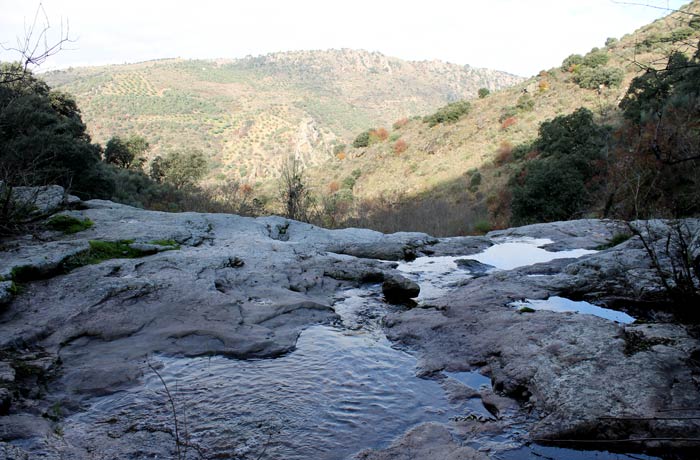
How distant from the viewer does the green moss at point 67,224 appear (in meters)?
7.61

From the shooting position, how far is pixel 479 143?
35.9m

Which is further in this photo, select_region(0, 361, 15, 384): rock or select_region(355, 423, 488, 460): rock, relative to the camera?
select_region(0, 361, 15, 384): rock

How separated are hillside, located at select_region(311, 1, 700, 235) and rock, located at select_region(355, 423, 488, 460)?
60.1ft

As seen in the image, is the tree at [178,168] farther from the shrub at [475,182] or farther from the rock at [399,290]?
the rock at [399,290]

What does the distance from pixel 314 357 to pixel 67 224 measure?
5.41 m

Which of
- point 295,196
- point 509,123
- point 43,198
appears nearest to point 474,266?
point 295,196

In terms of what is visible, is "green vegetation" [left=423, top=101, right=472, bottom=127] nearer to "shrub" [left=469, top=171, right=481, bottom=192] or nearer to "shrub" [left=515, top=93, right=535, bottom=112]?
"shrub" [left=515, top=93, right=535, bottom=112]

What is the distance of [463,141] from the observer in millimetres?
37406

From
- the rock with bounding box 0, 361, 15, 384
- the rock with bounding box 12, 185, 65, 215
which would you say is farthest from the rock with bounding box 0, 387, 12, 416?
the rock with bounding box 12, 185, 65, 215

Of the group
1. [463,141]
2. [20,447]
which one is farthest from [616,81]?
A: [20,447]

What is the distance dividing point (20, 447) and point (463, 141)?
37.0m

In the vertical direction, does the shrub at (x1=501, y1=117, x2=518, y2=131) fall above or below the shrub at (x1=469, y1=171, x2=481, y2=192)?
above

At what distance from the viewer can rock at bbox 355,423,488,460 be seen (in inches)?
119

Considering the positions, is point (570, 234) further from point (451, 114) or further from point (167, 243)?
point (451, 114)
